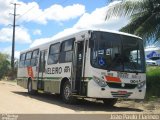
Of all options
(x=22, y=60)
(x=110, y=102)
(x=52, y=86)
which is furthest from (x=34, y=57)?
(x=110, y=102)

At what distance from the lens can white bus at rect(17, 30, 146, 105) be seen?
16.1 m

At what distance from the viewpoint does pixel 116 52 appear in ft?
54.4

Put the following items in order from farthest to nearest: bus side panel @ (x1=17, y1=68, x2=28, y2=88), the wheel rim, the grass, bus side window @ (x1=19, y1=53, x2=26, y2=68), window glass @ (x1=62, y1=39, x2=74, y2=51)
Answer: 1. bus side window @ (x1=19, y1=53, x2=26, y2=68)
2. bus side panel @ (x1=17, y1=68, x2=28, y2=88)
3. the grass
4. window glass @ (x1=62, y1=39, x2=74, y2=51)
5. the wheel rim

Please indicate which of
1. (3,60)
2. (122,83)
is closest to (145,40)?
(122,83)

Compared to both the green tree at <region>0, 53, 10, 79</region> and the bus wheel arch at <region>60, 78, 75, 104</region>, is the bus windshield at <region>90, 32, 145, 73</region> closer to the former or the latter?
the bus wheel arch at <region>60, 78, 75, 104</region>

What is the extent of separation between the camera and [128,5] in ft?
68.1

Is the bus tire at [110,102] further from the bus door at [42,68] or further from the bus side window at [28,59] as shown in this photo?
the bus side window at [28,59]

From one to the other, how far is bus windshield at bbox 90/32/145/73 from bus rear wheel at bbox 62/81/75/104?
218 cm

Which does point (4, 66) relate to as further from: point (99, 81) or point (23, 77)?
point (99, 81)

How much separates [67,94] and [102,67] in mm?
2613

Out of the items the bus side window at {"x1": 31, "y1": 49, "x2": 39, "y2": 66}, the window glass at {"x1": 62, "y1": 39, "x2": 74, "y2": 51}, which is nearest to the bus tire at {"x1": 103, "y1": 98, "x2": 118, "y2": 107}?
the window glass at {"x1": 62, "y1": 39, "x2": 74, "y2": 51}

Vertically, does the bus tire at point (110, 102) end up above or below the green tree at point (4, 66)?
below

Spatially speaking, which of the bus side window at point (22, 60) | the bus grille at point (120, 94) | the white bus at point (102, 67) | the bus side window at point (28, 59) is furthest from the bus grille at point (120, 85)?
the bus side window at point (22, 60)

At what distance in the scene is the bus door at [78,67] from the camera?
16.8 m
